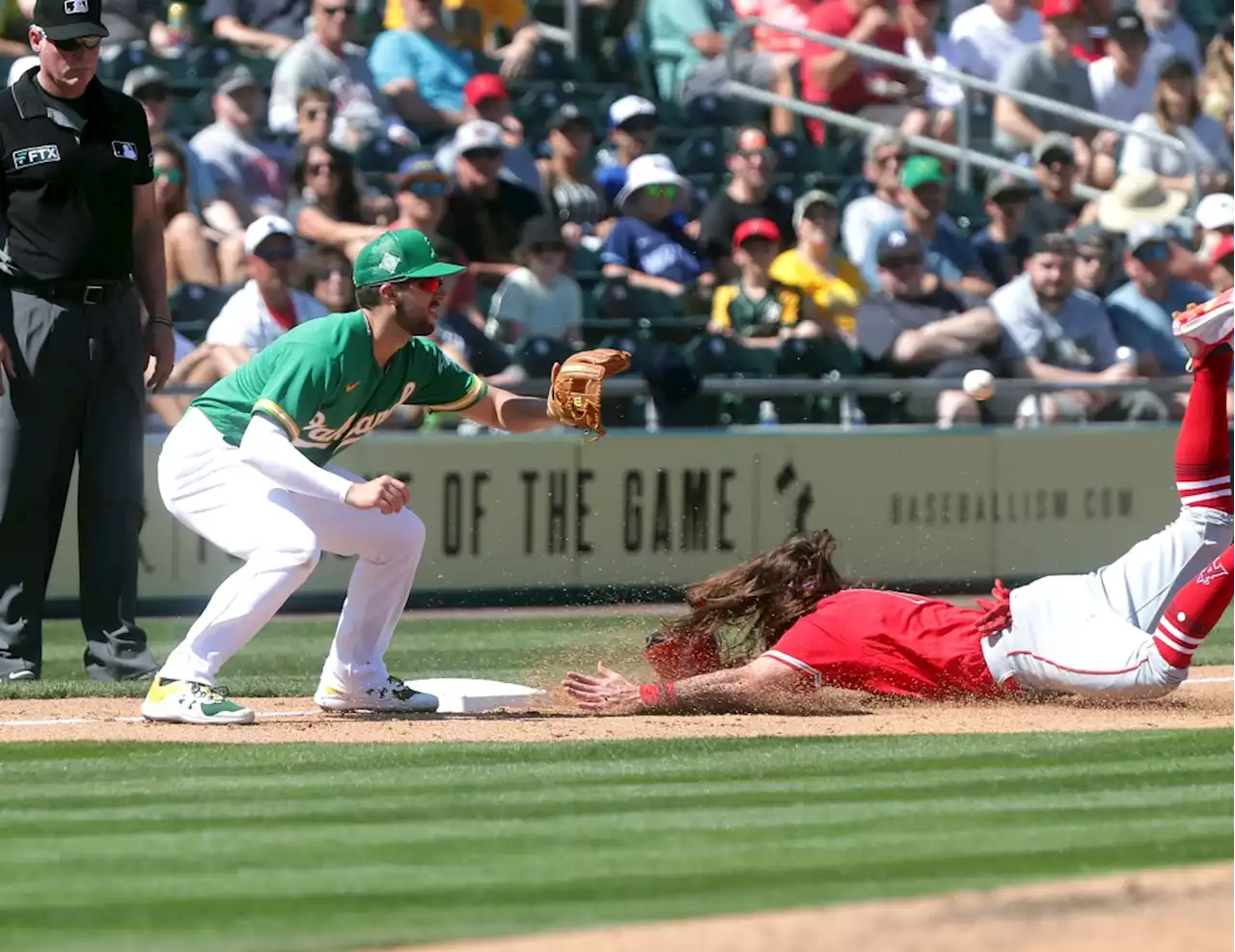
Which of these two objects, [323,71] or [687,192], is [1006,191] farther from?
[323,71]

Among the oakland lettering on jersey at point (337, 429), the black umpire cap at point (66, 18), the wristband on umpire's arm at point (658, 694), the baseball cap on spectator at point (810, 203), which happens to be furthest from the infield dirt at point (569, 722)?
the baseball cap on spectator at point (810, 203)

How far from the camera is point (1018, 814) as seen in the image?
18.6 feet

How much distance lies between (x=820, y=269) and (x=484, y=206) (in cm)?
221

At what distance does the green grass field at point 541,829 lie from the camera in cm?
455

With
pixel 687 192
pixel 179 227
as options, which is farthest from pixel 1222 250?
pixel 179 227

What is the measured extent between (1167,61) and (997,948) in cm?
1392

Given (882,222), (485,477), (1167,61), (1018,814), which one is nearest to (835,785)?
(1018,814)

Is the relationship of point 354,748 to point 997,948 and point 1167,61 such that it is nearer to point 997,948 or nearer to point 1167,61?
point 997,948

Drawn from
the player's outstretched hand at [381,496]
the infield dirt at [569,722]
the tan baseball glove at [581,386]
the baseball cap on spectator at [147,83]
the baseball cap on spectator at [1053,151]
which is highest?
the baseball cap on spectator at [147,83]

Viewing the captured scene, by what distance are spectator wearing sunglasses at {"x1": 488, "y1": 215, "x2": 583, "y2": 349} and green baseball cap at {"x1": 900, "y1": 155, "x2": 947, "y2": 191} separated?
2.75 meters

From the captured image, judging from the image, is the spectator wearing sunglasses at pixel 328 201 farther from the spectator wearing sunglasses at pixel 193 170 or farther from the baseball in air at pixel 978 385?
the baseball in air at pixel 978 385

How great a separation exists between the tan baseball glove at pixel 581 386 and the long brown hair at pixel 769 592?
716 millimetres

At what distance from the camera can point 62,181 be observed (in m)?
8.23

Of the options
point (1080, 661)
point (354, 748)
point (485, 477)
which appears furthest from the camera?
point (485, 477)
